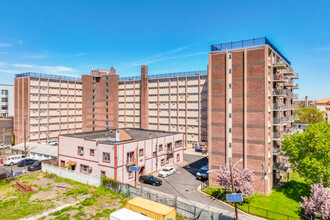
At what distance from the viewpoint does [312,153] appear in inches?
1244

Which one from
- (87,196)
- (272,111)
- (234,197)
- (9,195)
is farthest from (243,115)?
(9,195)

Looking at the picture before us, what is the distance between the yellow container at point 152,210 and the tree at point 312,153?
20540mm

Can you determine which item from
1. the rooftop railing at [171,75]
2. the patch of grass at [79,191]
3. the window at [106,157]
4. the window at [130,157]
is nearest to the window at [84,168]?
the window at [106,157]

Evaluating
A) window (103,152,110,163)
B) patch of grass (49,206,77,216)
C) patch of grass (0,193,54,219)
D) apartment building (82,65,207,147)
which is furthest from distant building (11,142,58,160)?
patch of grass (49,206,77,216)

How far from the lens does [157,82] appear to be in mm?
75000

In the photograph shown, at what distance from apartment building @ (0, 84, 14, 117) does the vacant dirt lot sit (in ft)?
228

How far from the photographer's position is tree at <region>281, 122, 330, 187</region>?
29391 millimetres

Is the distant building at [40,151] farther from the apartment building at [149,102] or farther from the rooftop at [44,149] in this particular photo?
the apartment building at [149,102]

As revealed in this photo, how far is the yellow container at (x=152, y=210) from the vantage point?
21.3 m

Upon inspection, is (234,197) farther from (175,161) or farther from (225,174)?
(175,161)

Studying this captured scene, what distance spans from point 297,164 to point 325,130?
21.5 feet

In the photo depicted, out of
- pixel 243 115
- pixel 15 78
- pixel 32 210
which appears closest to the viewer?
pixel 32 210

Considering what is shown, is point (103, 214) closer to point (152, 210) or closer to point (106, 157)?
point (152, 210)

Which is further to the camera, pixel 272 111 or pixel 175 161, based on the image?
pixel 175 161
